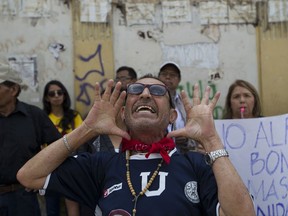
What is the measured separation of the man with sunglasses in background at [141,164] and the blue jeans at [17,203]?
5.10 ft

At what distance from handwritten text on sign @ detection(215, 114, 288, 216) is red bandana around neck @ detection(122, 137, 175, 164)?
151 cm

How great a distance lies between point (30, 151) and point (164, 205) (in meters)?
2.14

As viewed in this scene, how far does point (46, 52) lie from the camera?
23.0 feet

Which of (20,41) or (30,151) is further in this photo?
(20,41)

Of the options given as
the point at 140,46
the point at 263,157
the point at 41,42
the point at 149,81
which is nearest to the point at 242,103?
the point at 263,157

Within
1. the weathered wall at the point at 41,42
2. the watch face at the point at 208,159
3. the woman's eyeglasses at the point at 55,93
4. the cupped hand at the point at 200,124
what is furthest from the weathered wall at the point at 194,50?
the watch face at the point at 208,159

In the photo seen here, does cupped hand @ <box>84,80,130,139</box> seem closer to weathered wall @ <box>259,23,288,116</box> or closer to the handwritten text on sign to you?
the handwritten text on sign

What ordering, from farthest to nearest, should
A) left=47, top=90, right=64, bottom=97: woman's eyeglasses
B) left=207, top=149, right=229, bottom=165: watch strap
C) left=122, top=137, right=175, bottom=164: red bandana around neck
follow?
left=47, top=90, right=64, bottom=97: woman's eyeglasses → left=122, top=137, right=175, bottom=164: red bandana around neck → left=207, top=149, right=229, bottom=165: watch strap

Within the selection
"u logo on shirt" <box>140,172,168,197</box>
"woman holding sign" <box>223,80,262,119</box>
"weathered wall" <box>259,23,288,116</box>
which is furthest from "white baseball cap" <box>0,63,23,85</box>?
"weathered wall" <box>259,23,288,116</box>

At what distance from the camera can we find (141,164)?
3.12 metres

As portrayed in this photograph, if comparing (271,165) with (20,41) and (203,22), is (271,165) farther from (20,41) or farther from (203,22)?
(20,41)

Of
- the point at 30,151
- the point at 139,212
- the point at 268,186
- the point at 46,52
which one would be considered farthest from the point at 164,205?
the point at 46,52

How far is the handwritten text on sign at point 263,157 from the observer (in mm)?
4371

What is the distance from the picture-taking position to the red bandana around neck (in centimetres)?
311
